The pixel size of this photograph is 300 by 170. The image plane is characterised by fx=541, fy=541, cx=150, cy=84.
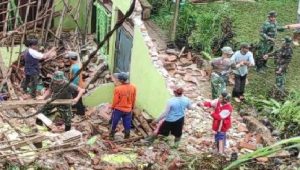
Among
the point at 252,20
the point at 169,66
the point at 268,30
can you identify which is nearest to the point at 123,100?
the point at 169,66

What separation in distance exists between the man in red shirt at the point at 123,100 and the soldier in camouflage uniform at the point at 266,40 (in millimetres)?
3615

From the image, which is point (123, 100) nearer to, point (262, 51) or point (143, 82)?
point (143, 82)

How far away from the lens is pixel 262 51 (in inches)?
472

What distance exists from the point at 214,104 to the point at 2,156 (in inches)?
133

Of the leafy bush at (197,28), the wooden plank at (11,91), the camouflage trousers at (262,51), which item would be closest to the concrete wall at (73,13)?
the leafy bush at (197,28)

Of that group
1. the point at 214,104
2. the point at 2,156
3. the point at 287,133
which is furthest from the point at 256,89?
the point at 2,156

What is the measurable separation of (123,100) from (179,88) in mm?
1443

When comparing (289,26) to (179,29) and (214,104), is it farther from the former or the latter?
(214,104)

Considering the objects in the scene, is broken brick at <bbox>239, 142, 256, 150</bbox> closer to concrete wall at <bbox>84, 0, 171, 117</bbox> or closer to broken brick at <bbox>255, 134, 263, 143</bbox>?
broken brick at <bbox>255, 134, 263, 143</bbox>

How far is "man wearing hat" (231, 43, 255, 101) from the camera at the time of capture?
34.2 ft

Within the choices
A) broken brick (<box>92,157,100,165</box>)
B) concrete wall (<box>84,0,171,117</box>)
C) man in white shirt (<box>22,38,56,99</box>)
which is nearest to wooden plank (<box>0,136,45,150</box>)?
broken brick (<box>92,157,100,165</box>)

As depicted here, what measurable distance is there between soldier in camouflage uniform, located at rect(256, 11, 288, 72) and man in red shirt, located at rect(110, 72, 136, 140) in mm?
3615

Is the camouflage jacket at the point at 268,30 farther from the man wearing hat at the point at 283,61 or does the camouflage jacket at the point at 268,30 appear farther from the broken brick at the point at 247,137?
the broken brick at the point at 247,137

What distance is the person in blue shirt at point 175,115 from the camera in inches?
338
